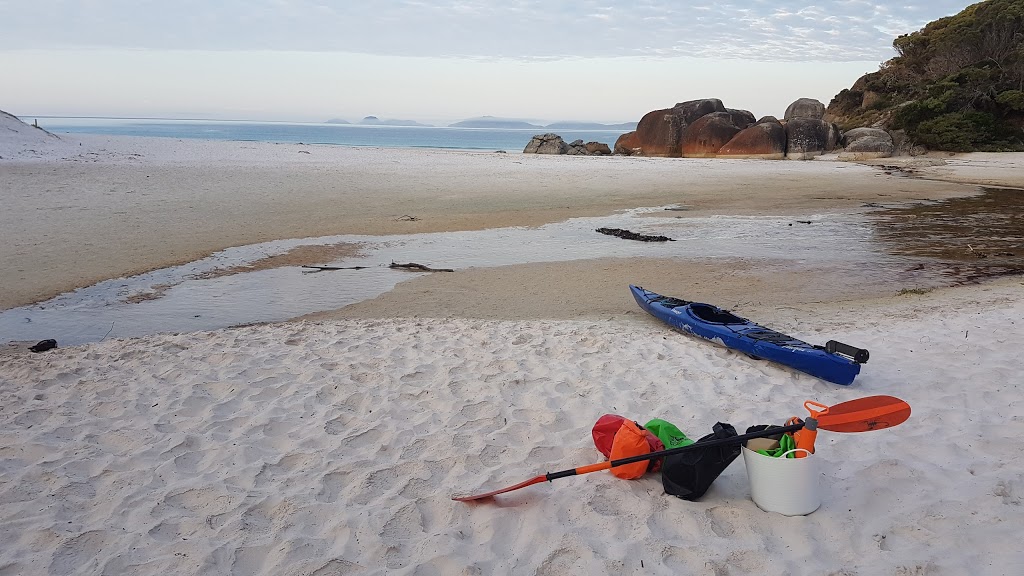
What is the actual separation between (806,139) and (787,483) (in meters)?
31.6

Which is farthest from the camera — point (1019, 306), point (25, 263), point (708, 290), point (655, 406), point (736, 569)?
→ point (25, 263)

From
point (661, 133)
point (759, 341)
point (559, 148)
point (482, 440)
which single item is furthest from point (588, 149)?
point (482, 440)

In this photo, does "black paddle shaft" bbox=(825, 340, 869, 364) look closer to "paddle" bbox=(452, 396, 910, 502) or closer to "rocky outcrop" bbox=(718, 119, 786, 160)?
"paddle" bbox=(452, 396, 910, 502)

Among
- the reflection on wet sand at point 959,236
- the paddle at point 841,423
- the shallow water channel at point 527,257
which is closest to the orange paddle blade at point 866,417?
the paddle at point 841,423

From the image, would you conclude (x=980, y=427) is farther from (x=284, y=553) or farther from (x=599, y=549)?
(x=284, y=553)

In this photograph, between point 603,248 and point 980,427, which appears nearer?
point 980,427

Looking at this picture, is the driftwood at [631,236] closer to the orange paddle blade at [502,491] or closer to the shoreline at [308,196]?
the shoreline at [308,196]

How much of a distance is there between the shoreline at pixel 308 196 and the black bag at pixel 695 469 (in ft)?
25.1

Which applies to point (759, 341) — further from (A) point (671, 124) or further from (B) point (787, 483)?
(A) point (671, 124)

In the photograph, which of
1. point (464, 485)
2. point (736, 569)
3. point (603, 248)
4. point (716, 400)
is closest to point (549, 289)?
point (603, 248)

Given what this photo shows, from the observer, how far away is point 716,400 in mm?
4590

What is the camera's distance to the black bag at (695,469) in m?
3.25

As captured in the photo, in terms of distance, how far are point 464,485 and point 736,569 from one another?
4.66 ft

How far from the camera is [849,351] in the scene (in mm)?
4848
